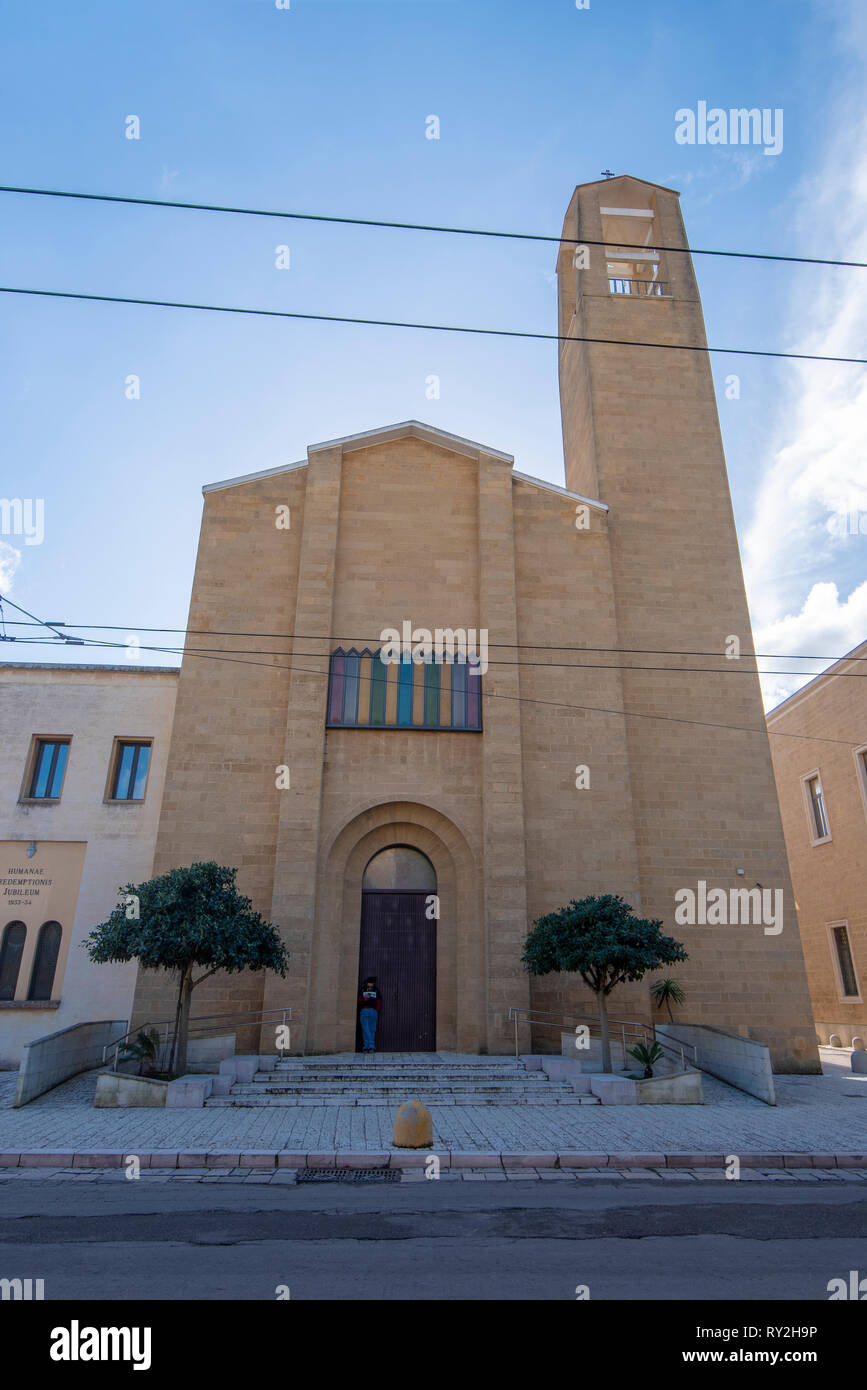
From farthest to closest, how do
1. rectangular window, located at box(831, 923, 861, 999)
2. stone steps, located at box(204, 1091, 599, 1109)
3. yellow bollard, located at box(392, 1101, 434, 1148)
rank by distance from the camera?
rectangular window, located at box(831, 923, 861, 999) < stone steps, located at box(204, 1091, 599, 1109) < yellow bollard, located at box(392, 1101, 434, 1148)

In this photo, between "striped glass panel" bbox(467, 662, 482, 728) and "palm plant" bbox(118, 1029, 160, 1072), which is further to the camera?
"striped glass panel" bbox(467, 662, 482, 728)

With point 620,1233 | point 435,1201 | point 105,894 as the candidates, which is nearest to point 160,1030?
point 105,894

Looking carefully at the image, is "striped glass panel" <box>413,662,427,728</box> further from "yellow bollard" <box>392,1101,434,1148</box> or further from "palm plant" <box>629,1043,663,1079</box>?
"yellow bollard" <box>392,1101,434,1148</box>

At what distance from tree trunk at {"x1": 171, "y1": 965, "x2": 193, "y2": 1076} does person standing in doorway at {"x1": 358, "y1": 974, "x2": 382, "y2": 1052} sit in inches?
153

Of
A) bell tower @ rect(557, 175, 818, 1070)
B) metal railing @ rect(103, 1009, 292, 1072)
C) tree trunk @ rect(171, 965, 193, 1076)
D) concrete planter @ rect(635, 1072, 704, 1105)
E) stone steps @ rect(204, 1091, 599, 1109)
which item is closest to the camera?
stone steps @ rect(204, 1091, 599, 1109)

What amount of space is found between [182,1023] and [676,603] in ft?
49.8

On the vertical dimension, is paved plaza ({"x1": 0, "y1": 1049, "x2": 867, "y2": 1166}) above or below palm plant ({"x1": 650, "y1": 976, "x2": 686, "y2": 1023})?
below

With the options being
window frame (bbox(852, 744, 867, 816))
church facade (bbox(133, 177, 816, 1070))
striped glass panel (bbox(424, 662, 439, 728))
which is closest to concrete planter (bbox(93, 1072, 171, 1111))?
church facade (bbox(133, 177, 816, 1070))

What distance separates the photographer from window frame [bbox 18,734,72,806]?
60.3 ft

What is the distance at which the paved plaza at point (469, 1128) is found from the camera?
31.1 feet

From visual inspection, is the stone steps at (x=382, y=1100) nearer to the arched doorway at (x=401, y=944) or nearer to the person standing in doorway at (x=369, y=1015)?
the person standing in doorway at (x=369, y=1015)

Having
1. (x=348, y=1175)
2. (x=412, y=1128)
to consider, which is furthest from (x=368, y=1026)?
(x=348, y=1175)

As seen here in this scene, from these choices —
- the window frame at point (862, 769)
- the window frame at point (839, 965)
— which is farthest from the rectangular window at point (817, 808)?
the window frame at point (839, 965)
